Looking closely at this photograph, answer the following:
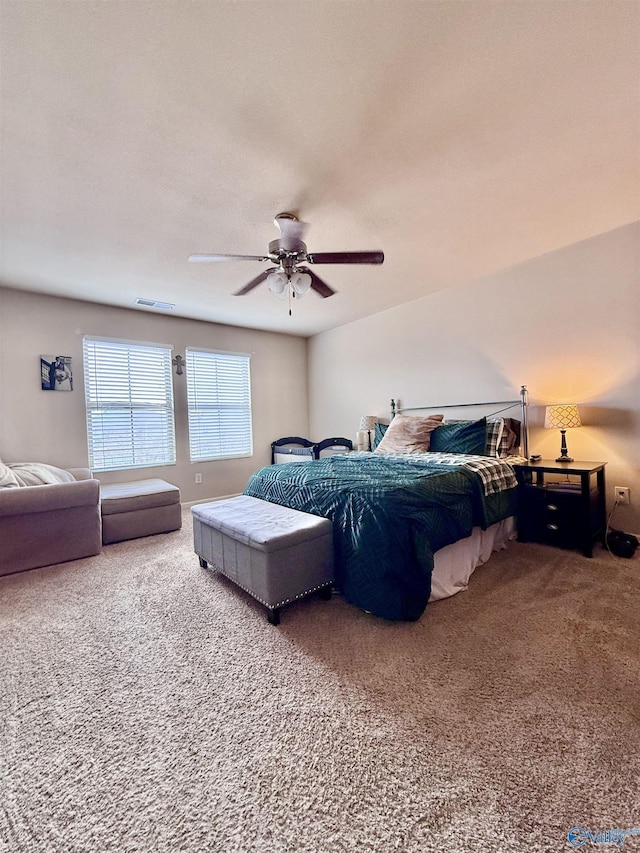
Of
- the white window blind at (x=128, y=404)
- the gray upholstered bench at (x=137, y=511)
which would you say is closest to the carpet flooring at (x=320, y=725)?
the gray upholstered bench at (x=137, y=511)

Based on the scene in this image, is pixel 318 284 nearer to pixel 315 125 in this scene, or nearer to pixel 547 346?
pixel 315 125

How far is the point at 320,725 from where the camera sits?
129 centimetres

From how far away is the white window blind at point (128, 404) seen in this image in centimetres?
420

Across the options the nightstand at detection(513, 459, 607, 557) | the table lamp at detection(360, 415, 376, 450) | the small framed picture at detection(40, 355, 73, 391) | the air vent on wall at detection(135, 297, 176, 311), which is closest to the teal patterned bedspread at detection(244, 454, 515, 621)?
the nightstand at detection(513, 459, 607, 557)

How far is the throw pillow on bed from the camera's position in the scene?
11.0ft

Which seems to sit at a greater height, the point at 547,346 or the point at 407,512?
the point at 547,346

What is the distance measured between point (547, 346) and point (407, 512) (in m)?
2.42

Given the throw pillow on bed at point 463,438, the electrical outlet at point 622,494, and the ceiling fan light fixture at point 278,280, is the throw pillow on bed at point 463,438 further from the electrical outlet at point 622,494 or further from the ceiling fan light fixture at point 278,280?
the ceiling fan light fixture at point 278,280

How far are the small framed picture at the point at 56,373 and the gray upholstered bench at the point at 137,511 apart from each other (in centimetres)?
124

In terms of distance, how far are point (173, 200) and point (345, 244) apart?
4.28 feet

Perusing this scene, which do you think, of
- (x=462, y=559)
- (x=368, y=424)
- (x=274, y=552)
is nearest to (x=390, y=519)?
(x=274, y=552)

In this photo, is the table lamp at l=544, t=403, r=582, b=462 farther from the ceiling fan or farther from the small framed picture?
the small framed picture

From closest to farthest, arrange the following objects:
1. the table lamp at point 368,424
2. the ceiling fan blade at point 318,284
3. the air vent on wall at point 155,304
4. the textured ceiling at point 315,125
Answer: the textured ceiling at point 315,125
the ceiling fan blade at point 318,284
the air vent on wall at point 155,304
the table lamp at point 368,424

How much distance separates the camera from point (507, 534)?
298 cm
